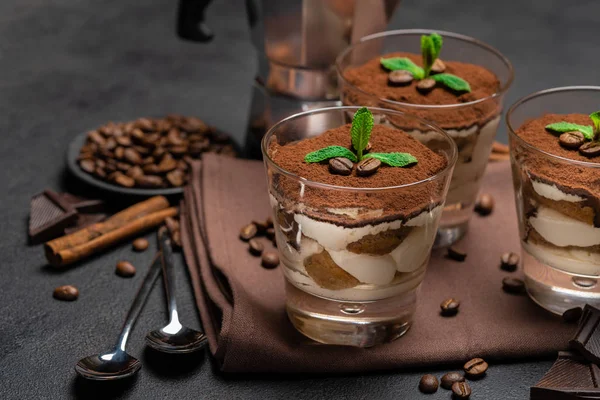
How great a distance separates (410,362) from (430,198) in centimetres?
30

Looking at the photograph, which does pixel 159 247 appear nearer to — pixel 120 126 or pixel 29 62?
pixel 120 126

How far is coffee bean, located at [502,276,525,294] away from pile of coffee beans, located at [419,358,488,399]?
0.83ft

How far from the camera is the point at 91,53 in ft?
9.69

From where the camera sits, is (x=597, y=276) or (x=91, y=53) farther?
(x=91, y=53)

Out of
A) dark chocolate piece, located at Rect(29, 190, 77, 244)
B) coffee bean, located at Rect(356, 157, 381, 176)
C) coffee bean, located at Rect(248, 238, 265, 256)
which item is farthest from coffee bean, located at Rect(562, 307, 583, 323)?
dark chocolate piece, located at Rect(29, 190, 77, 244)

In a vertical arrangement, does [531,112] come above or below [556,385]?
above

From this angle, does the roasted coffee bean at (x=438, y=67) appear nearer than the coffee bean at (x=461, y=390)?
No

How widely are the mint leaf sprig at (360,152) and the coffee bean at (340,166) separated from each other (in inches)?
0.8

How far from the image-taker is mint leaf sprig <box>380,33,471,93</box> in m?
1.87

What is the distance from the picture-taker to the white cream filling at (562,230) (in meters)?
1.59

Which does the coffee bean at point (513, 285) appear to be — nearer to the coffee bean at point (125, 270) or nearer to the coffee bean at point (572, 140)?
the coffee bean at point (572, 140)

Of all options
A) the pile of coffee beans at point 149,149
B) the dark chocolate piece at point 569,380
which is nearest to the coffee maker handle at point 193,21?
the pile of coffee beans at point 149,149

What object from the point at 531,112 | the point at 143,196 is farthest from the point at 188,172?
the point at 531,112

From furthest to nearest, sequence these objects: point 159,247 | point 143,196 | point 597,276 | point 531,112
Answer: point 143,196 < point 159,247 < point 531,112 < point 597,276
